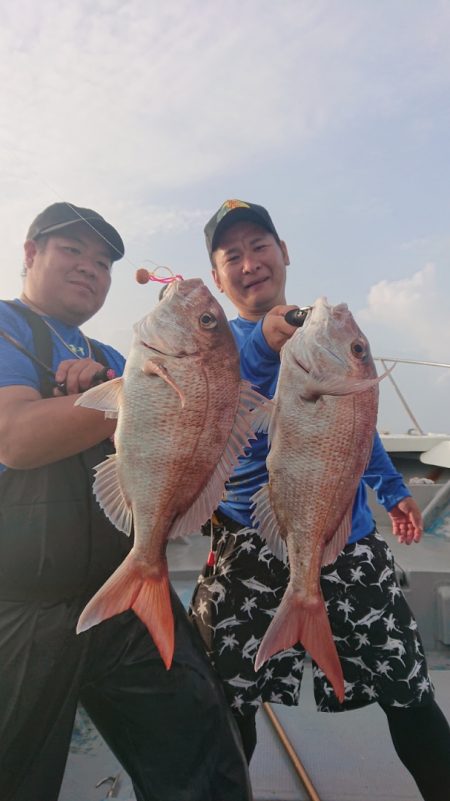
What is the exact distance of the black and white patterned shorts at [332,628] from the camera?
2305 millimetres

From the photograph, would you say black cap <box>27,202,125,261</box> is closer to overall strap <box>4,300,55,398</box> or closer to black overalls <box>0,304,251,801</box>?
overall strap <box>4,300,55,398</box>

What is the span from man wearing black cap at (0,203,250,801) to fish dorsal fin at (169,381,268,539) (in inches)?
17.0

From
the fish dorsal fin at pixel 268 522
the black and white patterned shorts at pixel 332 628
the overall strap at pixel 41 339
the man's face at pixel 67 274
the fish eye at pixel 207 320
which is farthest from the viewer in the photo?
the man's face at pixel 67 274

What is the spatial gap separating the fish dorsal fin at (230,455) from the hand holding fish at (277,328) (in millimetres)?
297

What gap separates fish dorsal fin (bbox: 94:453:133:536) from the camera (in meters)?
1.83

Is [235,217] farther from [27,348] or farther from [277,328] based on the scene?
[27,348]

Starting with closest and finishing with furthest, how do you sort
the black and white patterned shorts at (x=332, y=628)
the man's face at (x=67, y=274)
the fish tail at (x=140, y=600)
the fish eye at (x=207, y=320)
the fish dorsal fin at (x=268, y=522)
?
the fish tail at (x=140, y=600), the fish eye at (x=207, y=320), the fish dorsal fin at (x=268, y=522), the black and white patterned shorts at (x=332, y=628), the man's face at (x=67, y=274)

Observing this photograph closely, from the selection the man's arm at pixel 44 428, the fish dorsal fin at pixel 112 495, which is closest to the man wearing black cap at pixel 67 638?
the man's arm at pixel 44 428

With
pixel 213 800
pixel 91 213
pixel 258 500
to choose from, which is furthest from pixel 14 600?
pixel 91 213

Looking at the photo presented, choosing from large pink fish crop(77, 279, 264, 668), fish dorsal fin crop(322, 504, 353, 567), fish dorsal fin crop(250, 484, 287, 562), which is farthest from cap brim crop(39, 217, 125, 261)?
fish dorsal fin crop(322, 504, 353, 567)

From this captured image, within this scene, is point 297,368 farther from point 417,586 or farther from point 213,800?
point 417,586

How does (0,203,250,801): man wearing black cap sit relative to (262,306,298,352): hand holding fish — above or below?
below

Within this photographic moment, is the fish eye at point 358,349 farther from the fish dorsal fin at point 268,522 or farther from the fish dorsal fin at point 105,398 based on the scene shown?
the fish dorsal fin at point 105,398

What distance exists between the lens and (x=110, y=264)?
2727 mm
